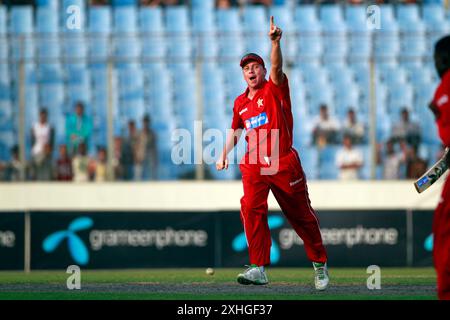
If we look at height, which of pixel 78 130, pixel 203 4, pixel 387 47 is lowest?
pixel 78 130

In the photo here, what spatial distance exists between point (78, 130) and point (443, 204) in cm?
1240

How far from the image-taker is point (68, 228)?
19531 millimetres

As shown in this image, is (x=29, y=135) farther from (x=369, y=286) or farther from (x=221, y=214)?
(x=369, y=286)

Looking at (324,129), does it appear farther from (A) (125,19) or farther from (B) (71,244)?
(A) (125,19)

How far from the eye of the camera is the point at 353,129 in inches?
803

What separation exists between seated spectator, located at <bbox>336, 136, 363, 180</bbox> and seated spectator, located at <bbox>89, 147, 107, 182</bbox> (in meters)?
4.51

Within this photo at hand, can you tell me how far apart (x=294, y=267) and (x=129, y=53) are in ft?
17.3

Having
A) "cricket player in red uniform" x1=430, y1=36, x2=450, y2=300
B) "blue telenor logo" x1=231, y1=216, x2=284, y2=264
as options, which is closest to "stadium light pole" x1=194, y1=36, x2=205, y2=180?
"blue telenor logo" x1=231, y1=216, x2=284, y2=264

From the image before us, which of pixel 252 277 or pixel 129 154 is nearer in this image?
pixel 252 277

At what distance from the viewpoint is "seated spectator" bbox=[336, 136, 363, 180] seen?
66.5 feet

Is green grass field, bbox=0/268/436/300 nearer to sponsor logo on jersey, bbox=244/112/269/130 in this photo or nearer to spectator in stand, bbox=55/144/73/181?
sponsor logo on jersey, bbox=244/112/269/130

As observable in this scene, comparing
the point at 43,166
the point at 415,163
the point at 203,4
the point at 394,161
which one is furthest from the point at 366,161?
the point at 43,166
